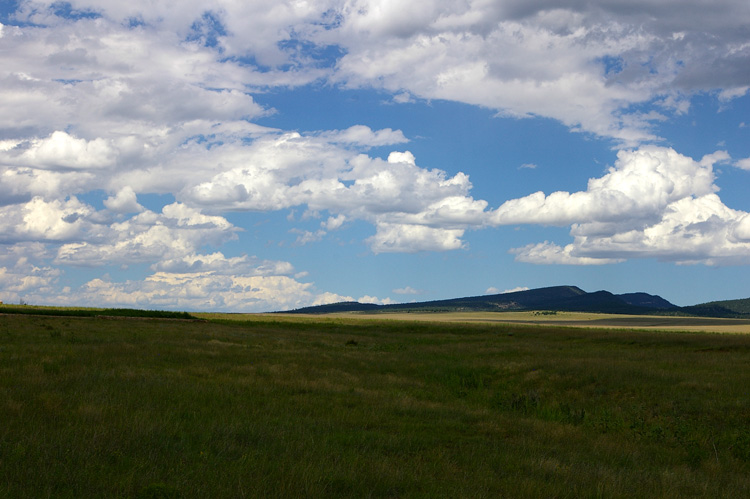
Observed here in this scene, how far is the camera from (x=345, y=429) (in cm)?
1340

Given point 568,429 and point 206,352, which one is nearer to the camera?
point 568,429

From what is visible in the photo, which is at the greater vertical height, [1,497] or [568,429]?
[1,497]

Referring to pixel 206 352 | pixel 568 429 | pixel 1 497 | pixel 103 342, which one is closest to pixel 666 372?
pixel 568 429

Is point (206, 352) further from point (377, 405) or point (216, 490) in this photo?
point (216, 490)

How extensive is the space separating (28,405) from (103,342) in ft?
64.0

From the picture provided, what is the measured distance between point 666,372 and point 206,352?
22.0 meters

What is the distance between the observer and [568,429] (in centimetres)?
1593

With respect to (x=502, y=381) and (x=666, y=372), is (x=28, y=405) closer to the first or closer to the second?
(x=502, y=381)

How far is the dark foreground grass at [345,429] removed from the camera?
8938 mm

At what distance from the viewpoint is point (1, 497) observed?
7.33 metres

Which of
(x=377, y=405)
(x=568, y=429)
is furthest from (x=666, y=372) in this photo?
(x=377, y=405)

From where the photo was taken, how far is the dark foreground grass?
29.3ft

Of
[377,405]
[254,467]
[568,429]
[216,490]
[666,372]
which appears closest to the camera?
[216,490]

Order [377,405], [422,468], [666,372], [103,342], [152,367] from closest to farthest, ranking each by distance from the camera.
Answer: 1. [422,468]
2. [377,405]
3. [152,367]
4. [666,372]
5. [103,342]
